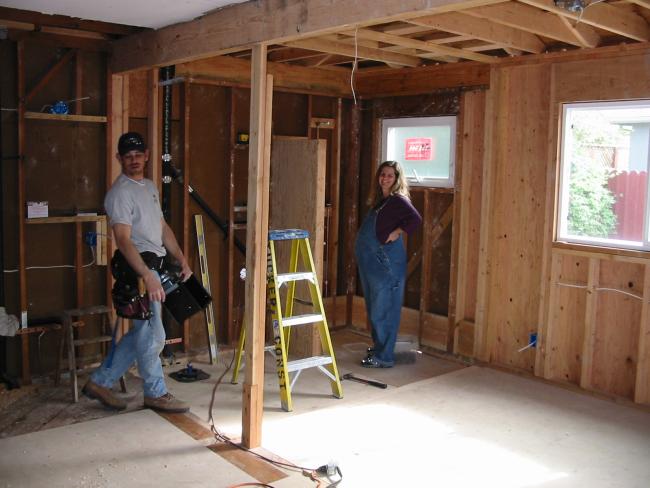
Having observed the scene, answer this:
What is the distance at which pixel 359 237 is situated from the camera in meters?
5.76

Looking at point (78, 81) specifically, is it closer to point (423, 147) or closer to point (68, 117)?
point (68, 117)

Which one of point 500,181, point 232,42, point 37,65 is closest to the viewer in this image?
point 232,42

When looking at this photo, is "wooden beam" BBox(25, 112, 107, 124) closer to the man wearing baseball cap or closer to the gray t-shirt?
the man wearing baseball cap

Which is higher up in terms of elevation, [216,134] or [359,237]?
[216,134]

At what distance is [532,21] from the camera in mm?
4266

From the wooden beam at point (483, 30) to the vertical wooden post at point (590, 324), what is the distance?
1.60 metres

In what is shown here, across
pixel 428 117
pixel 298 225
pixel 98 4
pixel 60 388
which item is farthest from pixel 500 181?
pixel 60 388

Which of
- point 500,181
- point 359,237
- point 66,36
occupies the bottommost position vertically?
point 359,237

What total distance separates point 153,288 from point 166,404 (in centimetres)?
77

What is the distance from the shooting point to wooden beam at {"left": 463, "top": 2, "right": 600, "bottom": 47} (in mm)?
4027

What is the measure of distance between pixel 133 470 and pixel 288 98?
3.73 m

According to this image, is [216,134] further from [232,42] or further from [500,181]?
[500,181]

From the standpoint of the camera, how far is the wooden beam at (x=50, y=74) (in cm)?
479

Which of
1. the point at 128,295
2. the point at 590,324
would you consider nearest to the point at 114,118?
the point at 128,295
